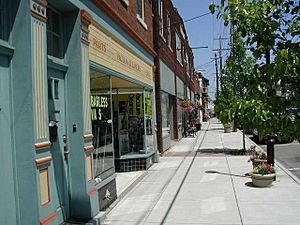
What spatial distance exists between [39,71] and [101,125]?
3.56m

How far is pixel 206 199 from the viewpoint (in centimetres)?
864

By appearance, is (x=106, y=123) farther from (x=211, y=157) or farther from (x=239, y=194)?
(x=211, y=157)

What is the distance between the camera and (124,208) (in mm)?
7984

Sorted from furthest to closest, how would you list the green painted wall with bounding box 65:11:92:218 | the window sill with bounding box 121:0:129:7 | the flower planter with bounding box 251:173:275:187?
the window sill with bounding box 121:0:129:7 → the flower planter with bounding box 251:173:275:187 → the green painted wall with bounding box 65:11:92:218

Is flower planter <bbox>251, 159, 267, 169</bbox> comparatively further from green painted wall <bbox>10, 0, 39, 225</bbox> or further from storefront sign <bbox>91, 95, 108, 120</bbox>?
green painted wall <bbox>10, 0, 39, 225</bbox>

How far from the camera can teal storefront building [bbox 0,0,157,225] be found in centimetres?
480

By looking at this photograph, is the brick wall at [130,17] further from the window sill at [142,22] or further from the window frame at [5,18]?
the window frame at [5,18]

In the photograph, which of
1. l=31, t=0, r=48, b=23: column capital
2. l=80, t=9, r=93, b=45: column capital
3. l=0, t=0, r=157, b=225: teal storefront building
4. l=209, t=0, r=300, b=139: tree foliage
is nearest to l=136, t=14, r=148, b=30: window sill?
l=0, t=0, r=157, b=225: teal storefront building

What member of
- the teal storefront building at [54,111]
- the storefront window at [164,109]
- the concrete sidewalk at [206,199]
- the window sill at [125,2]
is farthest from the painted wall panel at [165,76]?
the window sill at [125,2]

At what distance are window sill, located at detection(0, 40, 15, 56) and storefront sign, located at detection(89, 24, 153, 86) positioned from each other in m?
2.64

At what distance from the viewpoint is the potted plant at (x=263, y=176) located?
9.70 m

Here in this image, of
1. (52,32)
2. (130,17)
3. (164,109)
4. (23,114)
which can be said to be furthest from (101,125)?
(164,109)

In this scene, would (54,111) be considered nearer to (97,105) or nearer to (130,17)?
(97,105)

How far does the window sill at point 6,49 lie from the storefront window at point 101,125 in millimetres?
3011
